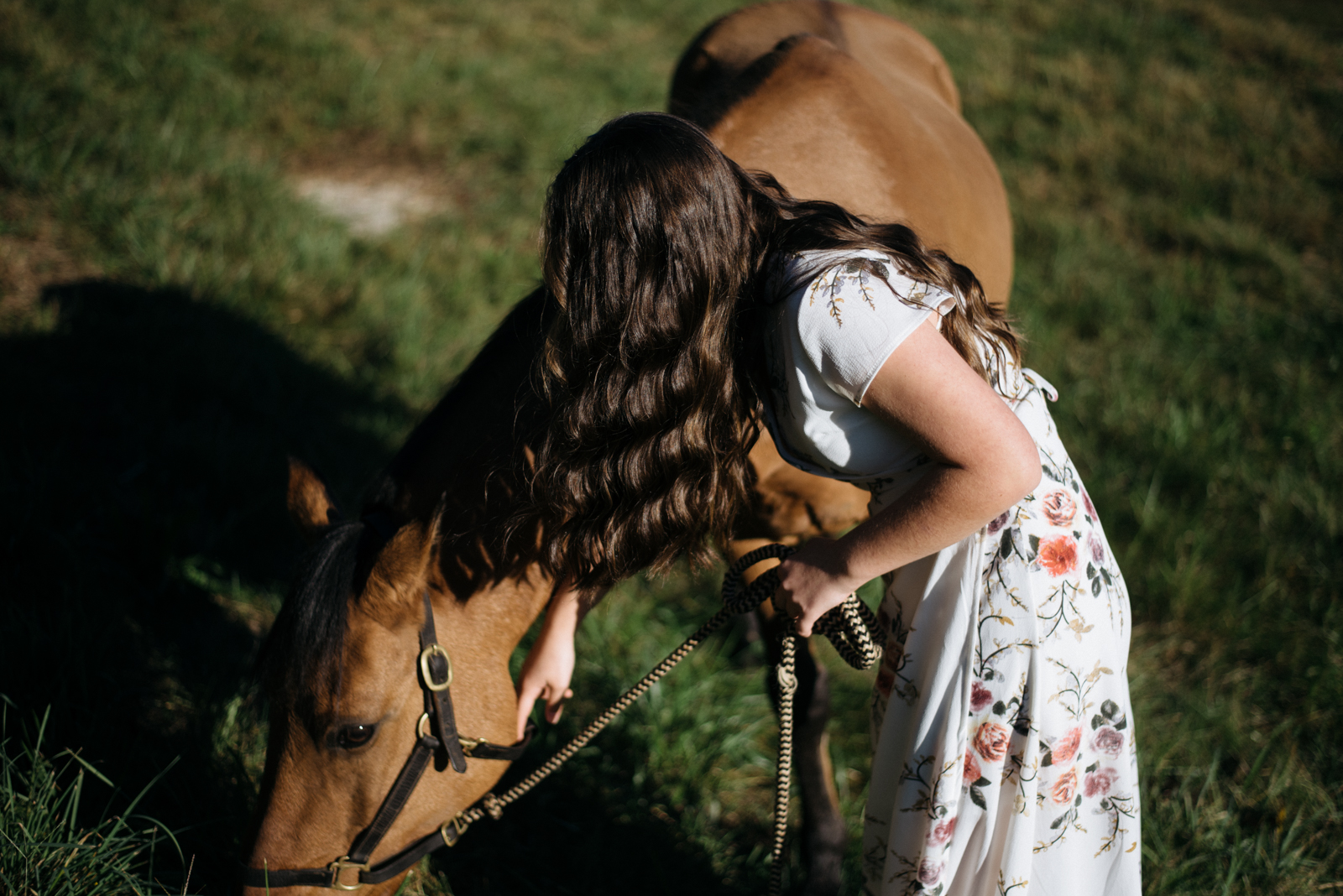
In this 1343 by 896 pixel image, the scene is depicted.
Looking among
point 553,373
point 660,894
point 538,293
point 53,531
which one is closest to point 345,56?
point 53,531

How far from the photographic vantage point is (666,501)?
141 centimetres

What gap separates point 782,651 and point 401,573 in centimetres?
80

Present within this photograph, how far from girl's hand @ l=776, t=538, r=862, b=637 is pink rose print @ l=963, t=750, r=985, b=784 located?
35 cm

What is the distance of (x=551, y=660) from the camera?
70.7 inches

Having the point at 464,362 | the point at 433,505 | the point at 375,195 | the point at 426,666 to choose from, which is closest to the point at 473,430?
the point at 433,505

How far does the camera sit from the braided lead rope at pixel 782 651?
4.99 ft

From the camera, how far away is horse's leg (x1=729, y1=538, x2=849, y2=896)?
6.87 ft

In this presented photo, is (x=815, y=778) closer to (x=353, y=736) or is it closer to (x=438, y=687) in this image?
(x=438, y=687)

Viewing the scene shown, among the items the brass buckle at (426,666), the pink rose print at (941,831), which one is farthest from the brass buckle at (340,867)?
the pink rose print at (941,831)

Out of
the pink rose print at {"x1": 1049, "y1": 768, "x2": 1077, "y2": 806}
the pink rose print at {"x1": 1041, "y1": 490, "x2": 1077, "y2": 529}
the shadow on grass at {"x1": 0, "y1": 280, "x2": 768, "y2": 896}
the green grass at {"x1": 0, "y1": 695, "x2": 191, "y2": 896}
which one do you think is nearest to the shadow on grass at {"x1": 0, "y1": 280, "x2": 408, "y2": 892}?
the shadow on grass at {"x1": 0, "y1": 280, "x2": 768, "y2": 896}

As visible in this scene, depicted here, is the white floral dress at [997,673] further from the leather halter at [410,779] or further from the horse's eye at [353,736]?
the horse's eye at [353,736]

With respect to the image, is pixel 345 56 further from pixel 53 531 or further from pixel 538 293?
pixel 538 293

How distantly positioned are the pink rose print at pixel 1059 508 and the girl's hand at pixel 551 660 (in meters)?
1.00

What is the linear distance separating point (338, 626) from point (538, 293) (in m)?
0.79
